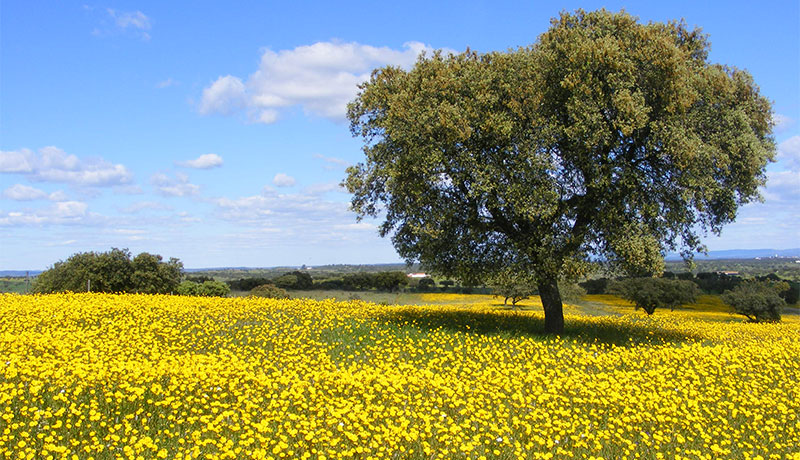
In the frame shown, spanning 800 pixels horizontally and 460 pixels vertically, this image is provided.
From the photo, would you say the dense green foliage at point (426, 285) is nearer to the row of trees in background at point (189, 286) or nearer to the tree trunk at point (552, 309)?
the row of trees in background at point (189, 286)

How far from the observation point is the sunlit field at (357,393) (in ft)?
27.8

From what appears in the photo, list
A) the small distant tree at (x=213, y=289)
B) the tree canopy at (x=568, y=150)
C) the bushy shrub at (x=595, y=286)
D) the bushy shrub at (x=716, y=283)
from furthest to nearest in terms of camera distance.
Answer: the bushy shrub at (x=595, y=286) → the bushy shrub at (x=716, y=283) → the small distant tree at (x=213, y=289) → the tree canopy at (x=568, y=150)

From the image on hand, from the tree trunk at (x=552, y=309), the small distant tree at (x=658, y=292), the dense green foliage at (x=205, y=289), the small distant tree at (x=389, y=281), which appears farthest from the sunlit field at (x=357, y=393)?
the small distant tree at (x=389, y=281)

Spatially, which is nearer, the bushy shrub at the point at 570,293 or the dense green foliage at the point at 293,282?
the bushy shrub at the point at 570,293

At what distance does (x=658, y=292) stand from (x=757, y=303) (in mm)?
6781

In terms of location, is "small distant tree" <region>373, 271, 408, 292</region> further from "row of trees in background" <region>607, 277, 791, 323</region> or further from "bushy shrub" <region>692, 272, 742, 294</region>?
"bushy shrub" <region>692, 272, 742, 294</region>

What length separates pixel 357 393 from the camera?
10.6 m

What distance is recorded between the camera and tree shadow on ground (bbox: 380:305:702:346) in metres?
19.6

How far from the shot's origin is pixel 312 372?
12.0m

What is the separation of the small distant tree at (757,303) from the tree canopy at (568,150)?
24.3 metres

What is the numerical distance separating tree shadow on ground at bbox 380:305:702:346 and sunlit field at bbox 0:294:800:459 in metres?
0.87

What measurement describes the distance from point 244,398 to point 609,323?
18685 millimetres

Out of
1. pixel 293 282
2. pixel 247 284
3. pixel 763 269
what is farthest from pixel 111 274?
pixel 763 269

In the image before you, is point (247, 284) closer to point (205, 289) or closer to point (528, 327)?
point (205, 289)
